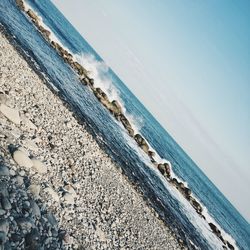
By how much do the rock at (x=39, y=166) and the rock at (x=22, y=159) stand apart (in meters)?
0.26

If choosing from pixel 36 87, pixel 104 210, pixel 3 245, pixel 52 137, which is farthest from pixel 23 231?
pixel 36 87

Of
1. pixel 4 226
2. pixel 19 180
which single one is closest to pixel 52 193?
pixel 19 180

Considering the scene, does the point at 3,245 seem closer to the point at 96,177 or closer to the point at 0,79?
the point at 96,177

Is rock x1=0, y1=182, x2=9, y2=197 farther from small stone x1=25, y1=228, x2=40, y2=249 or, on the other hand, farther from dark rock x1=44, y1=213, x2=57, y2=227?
dark rock x1=44, y1=213, x2=57, y2=227

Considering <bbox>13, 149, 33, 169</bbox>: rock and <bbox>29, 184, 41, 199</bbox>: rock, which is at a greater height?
<bbox>13, 149, 33, 169</bbox>: rock

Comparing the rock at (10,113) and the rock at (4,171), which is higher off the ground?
the rock at (10,113)

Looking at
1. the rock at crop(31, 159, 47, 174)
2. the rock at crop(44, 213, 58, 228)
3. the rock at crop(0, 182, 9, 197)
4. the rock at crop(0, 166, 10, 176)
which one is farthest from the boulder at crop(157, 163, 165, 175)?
the rock at crop(0, 182, 9, 197)

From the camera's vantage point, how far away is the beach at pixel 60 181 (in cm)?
973

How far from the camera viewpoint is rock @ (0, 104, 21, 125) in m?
12.7

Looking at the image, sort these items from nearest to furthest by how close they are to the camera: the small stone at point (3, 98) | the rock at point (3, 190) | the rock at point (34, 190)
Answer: the rock at point (3, 190) < the rock at point (34, 190) < the small stone at point (3, 98)

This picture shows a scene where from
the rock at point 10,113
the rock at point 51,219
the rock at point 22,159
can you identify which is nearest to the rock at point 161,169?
the rock at point 10,113

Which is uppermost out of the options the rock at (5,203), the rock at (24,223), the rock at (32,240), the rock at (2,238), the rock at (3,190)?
the rock at (3,190)

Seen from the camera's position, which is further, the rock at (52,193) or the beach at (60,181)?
the rock at (52,193)

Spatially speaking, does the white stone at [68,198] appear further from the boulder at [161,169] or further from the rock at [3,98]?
the boulder at [161,169]
